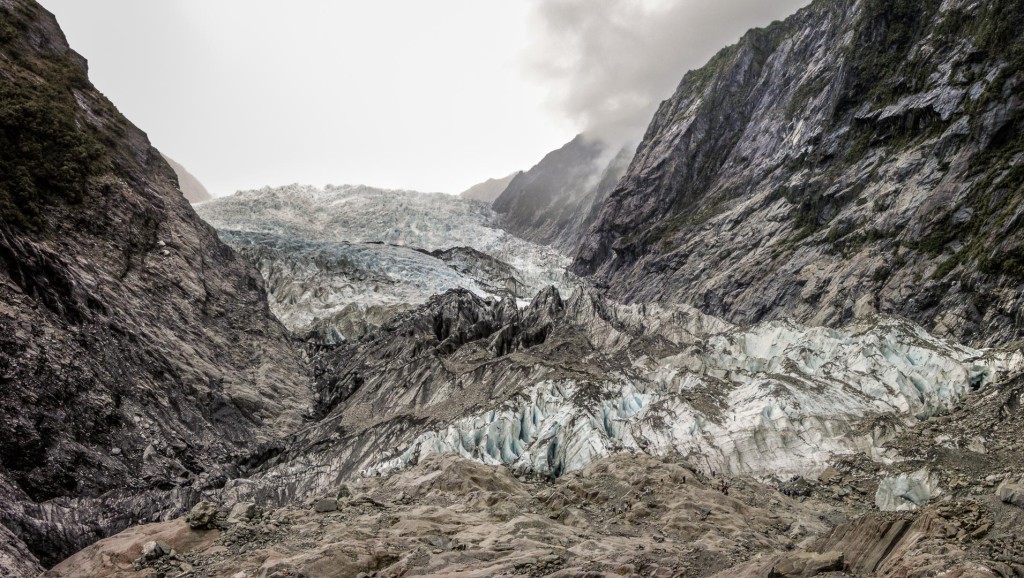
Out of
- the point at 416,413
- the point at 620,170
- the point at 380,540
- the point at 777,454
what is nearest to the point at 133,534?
the point at 380,540

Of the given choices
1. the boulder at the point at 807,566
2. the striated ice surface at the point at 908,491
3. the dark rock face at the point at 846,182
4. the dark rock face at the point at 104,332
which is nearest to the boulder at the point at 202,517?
the dark rock face at the point at 104,332

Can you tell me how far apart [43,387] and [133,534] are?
54.9 ft

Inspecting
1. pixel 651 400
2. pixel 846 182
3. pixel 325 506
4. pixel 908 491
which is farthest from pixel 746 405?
pixel 846 182

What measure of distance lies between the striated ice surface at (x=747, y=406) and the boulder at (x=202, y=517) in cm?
1317

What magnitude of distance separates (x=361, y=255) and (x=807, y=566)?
82098mm

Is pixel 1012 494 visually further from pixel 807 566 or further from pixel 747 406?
pixel 747 406

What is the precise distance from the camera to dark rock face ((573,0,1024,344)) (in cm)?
4800

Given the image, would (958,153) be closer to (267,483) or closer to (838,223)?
(838,223)

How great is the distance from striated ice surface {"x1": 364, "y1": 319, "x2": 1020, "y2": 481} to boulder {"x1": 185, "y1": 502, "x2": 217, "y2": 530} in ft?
43.2

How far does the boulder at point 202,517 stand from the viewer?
16703mm

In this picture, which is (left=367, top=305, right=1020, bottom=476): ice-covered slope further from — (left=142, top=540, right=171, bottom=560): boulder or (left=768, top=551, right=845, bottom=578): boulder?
(left=768, top=551, right=845, bottom=578): boulder

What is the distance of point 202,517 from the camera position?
55.2 feet

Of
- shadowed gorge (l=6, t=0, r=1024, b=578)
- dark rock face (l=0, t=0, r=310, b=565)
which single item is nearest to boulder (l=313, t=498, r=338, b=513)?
shadowed gorge (l=6, t=0, r=1024, b=578)

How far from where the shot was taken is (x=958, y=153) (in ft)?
175
